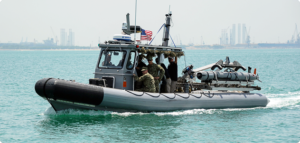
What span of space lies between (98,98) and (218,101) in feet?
15.0

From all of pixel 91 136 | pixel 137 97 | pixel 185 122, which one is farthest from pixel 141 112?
pixel 91 136

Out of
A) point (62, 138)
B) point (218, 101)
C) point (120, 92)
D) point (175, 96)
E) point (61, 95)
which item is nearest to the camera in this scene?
point (62, 138)

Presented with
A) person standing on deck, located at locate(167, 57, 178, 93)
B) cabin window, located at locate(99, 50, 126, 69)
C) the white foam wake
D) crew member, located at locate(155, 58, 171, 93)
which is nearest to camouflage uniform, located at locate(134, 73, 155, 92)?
cabin window, located at locate(99, 50, 126, 69)

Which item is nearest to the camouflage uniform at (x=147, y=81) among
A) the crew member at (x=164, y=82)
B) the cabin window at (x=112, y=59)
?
the cabin window at (x=112, y=59)

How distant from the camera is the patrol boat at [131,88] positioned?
410 inches

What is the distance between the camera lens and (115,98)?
10883 mm

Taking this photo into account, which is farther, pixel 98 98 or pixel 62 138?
pixel 98 98

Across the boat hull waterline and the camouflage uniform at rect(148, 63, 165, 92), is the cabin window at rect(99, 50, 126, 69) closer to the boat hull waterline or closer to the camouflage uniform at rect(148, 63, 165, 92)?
the camouflage uniform at rect(148, 63, 165, 92)

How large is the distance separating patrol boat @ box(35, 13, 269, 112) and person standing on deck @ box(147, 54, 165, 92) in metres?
0.29

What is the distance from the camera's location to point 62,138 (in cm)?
945

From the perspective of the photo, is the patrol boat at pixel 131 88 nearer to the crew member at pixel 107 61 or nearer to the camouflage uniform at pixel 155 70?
the crew member at pixel 107 61

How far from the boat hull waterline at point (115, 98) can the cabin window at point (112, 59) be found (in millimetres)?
1155

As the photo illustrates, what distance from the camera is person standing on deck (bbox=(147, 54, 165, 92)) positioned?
39.5 feet

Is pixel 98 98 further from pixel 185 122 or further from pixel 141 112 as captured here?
pixel 185 122
